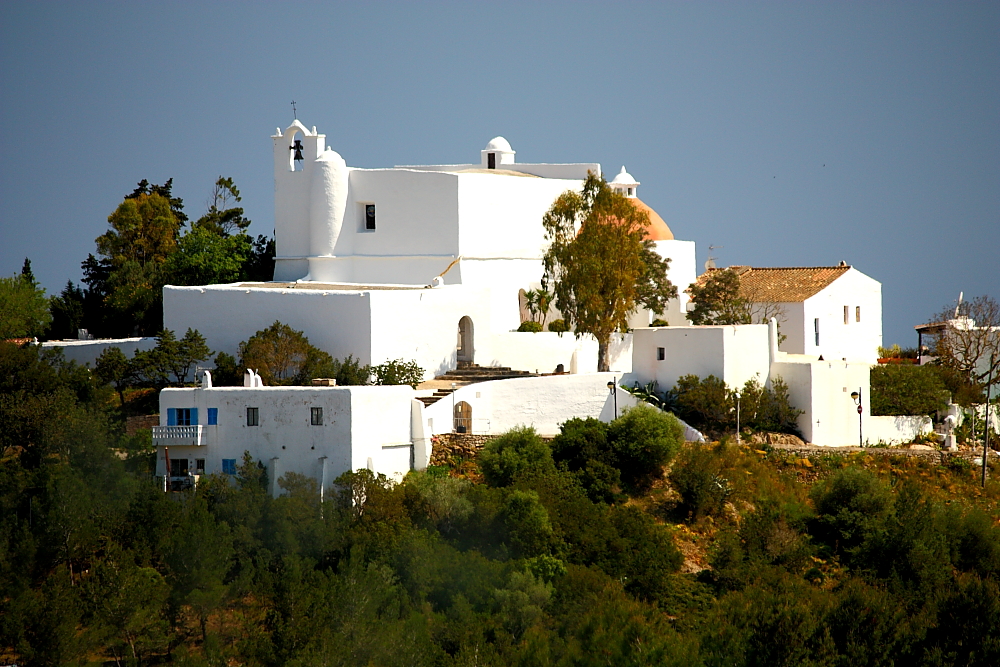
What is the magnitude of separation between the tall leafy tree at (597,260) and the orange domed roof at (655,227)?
568 cm

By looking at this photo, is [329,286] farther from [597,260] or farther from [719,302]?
[719,302]

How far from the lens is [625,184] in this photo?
46.8 meters

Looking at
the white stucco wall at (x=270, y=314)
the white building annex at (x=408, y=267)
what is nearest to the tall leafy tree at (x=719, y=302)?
the white building annex at (x=408, y=267)

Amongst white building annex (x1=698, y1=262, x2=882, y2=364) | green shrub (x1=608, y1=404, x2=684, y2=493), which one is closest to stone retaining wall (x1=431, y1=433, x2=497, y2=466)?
green shrub (x1=608, y1=404, x2=684, y2=493)

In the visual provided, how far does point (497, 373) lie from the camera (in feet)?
119

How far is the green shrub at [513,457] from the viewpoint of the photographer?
31.1 m

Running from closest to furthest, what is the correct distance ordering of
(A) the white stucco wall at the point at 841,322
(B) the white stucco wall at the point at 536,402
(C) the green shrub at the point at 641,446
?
(C) the green shrub at the point at 641,446 → (B) the white stucco wall at the point at 536,402 → (A) the white stucco wall at the point at 841,322

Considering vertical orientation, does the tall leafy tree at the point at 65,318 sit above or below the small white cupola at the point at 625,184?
below

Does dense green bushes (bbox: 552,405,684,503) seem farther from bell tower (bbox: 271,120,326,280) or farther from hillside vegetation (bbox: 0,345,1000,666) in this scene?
bell tower (bbox: 271,120,326,280)

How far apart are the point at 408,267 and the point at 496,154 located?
6822 mm

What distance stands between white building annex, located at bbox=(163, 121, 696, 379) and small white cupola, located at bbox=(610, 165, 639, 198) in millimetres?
1774

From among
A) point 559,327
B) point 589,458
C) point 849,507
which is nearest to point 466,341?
point 559,327

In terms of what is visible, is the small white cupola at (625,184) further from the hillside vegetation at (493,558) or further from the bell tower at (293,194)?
the hillside vegetation at (493,558)

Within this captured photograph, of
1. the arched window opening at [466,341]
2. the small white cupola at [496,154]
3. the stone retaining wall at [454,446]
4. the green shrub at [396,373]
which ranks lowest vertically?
the stone retaining wall at [454,446]
